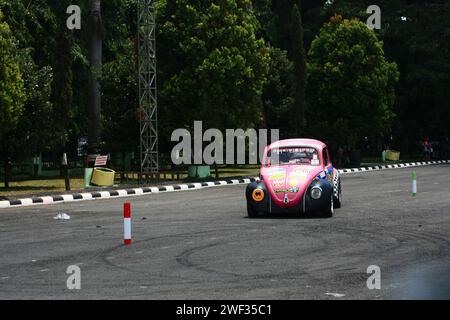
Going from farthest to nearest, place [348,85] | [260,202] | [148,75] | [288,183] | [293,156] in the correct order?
[348,85], [148,75], [293,156], [260,202], [288,183]

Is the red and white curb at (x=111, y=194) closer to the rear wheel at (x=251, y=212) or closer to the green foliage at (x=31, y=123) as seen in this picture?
the green foliage at (x=31, y=123)

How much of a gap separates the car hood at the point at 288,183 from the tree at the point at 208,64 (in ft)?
61.9

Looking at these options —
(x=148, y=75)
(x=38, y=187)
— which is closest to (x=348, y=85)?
(x=148, y=75)

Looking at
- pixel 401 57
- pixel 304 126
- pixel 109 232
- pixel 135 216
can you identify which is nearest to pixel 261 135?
pixel 304 126

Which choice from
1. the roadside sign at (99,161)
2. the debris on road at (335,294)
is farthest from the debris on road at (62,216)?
the roadside sign at (99,161)

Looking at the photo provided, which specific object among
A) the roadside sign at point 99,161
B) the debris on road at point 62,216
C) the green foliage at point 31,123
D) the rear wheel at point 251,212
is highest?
the green foliage at point 31,123

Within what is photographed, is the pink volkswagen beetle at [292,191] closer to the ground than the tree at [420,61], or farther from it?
closer to the ground

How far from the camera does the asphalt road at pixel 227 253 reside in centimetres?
942

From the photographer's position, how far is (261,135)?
4934 cm

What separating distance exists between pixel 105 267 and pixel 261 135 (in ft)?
126

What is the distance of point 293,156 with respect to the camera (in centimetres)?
1959

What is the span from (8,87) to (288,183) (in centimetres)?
1445

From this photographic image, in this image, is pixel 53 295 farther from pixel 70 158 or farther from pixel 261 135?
pixel 70 158

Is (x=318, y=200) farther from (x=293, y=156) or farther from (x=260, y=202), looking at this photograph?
(x=293, y=156)
